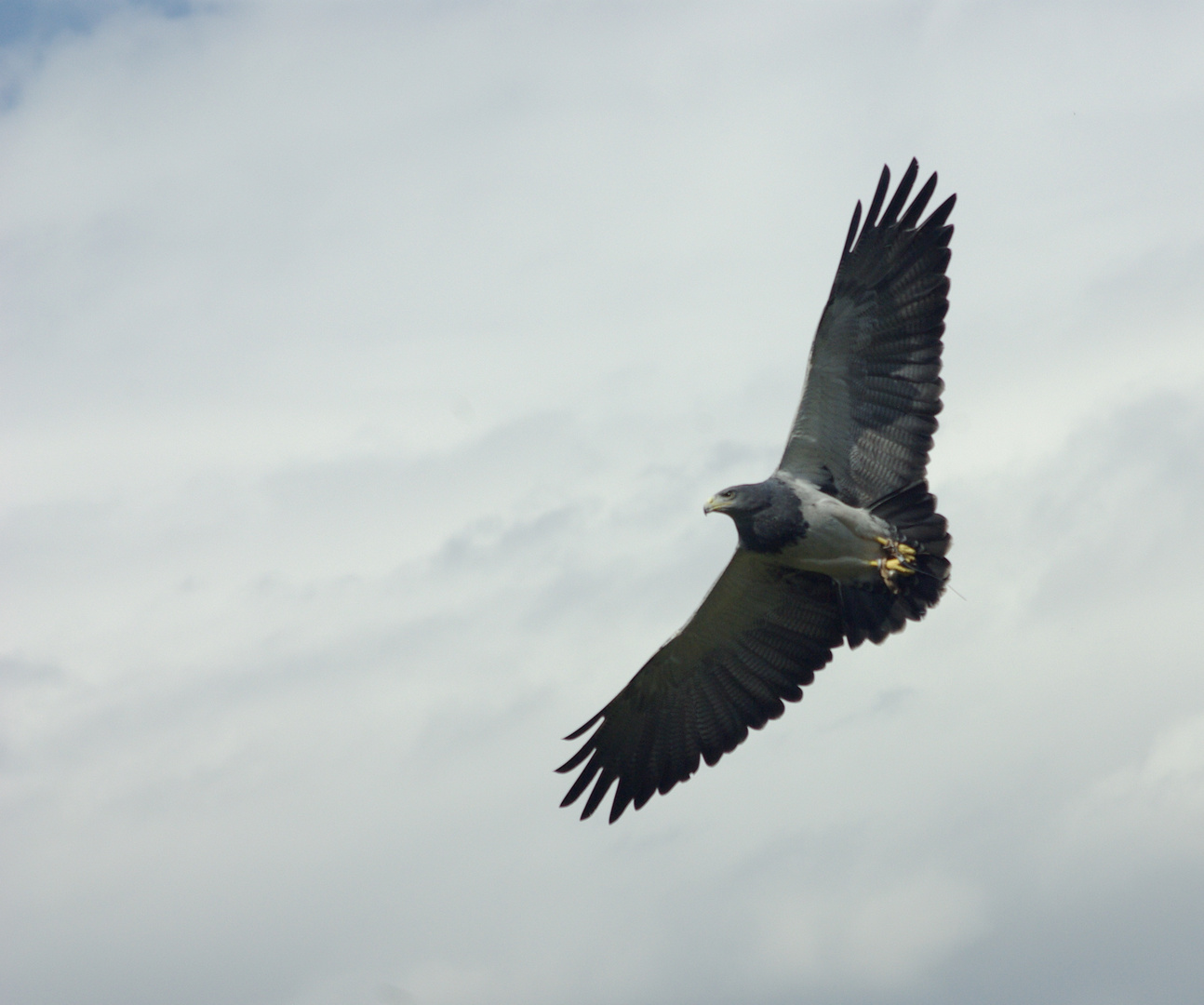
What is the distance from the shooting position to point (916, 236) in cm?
1606

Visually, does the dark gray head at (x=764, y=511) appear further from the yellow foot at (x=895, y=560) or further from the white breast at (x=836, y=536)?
the yellow foot at (x=895, y=560)

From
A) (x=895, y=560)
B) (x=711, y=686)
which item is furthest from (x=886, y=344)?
(x=711, y=686)

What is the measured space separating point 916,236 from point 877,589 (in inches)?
158

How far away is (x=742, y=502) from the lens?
53.2 feet

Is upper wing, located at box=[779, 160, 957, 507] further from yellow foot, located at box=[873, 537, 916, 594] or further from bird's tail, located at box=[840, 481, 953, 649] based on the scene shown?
yellow foot, located at box=[873, 537, 916, 594]

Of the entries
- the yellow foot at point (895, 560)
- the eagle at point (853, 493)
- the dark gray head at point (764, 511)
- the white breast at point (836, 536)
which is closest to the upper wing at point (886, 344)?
the eagle at point (853, 493)

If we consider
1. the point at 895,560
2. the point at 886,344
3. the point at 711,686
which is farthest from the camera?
the point at 711,686

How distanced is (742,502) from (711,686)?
110 inches

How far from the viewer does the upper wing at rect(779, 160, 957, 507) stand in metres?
16.1

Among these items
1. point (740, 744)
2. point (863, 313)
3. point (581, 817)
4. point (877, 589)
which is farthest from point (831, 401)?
point (581, 817)

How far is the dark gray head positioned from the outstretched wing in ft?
3.63

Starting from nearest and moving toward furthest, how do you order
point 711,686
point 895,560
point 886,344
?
point 886,344
point 895,560
point 711,686

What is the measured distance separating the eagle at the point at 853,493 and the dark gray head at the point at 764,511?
0.01 m

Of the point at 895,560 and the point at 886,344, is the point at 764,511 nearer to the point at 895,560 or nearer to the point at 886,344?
the point at 895,560
